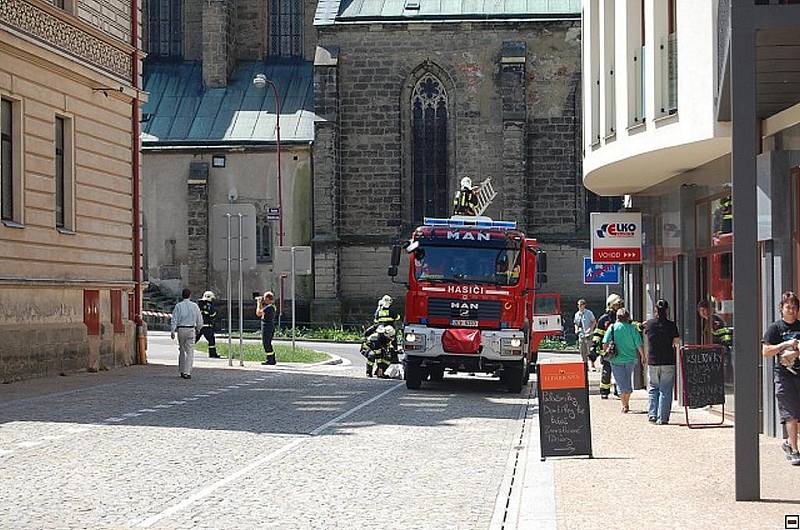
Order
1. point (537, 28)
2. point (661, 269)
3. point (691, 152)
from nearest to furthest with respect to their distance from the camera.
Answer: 1. point (691, 152)
2. point (661, 269)
3. point (537, 28)

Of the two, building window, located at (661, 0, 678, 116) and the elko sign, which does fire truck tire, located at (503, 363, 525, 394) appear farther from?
building window, located at (661, 0, 678, 116)

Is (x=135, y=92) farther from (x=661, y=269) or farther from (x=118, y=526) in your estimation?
(x=118, y=526)

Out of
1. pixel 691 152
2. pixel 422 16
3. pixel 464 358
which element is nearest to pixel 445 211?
pixel 422 16

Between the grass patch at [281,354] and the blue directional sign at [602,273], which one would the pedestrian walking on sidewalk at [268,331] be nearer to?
the grass patch at [281,354]

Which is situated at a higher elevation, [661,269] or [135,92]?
[135,92]

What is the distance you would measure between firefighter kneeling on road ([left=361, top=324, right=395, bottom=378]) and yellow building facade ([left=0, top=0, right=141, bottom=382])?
540 cm

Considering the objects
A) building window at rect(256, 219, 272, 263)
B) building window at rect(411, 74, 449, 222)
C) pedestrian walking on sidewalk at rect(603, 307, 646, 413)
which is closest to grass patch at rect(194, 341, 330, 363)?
building window at rect(256, 219, 272, 263)

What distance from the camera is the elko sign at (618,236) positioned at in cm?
2591

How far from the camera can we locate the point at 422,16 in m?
53.4

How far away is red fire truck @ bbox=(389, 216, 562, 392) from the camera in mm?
25016

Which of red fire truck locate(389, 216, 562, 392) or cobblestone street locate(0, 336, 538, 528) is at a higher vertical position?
red fire truck locate(389, 216, 562, 392)

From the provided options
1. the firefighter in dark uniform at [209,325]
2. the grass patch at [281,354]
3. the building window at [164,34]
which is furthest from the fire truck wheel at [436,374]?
the building window at [164,34]

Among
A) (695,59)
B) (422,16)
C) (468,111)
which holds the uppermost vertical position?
(422,16)

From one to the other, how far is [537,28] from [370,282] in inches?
432
